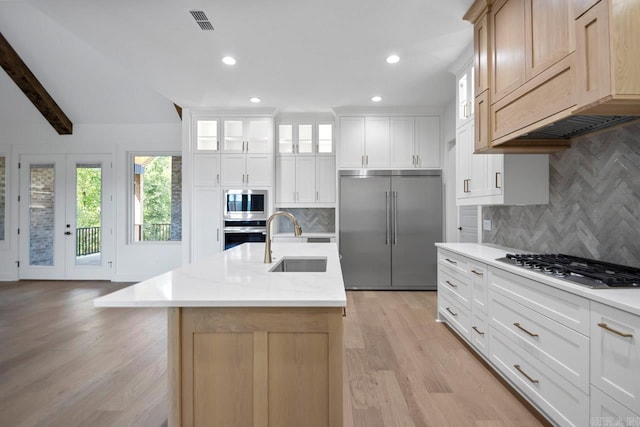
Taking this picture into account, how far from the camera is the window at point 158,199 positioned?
18.1ft

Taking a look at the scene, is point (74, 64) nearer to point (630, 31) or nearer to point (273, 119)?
point (273, 119)

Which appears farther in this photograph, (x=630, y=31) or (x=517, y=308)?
(x=517, y=308)

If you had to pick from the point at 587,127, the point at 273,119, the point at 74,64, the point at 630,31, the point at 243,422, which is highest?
the point at 74,64

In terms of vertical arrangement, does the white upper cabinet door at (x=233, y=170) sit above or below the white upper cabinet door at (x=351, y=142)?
below

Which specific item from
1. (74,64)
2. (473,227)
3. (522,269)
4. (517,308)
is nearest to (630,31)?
(522,269)

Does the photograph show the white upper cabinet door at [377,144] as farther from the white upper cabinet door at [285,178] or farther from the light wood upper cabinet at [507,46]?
the light wood upper cabinet at [507,46]

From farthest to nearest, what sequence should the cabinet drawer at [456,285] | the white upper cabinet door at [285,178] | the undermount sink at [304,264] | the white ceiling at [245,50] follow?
the white upper cabinet door at [285,178] → the cabinet drawer at [456,285] → the white ceiling at [245,50] → the undermount sink at [304,264]

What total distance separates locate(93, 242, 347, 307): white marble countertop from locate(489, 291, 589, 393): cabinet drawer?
1.12m

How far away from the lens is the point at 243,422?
125cm

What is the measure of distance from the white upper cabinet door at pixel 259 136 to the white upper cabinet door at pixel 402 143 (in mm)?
1827

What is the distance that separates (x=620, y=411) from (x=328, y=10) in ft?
9.33

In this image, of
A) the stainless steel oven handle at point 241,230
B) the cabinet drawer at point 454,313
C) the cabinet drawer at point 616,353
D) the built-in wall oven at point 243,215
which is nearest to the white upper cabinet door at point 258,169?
the built-in wall oven at point 243,215

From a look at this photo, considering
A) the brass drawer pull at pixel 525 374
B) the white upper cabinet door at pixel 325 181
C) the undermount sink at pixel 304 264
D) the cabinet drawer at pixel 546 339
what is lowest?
the brass drawer pull at pixel 525 374

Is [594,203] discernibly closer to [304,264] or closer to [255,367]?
[304,264]
